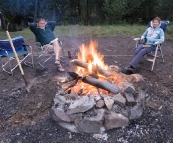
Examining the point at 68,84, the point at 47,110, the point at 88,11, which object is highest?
the point at 88,11

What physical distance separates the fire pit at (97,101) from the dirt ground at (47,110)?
0.14 metres

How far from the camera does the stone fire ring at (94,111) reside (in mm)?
2848

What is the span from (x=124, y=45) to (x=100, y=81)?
383cm

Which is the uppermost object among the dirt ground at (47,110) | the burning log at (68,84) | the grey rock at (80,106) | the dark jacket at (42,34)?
the dark jacket at (42,34)

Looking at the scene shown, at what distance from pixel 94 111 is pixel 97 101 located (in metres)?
0.15

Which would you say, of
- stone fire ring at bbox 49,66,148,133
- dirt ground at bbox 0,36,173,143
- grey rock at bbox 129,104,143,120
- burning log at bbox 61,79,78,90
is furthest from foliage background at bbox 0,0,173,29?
grey rock at bbox 129,104,143,120

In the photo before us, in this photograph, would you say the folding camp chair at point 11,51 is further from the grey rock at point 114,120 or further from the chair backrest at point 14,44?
the grey rock at point 114,120

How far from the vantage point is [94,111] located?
2947mm

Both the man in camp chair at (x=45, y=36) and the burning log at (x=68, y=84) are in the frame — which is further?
the man in camp chair at (x=45, y=36)

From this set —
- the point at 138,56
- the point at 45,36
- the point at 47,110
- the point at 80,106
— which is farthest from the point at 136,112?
the point at 45,36

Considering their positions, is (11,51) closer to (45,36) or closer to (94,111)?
(45,36)

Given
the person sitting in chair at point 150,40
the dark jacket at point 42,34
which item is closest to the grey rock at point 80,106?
the person sitting in chair at point 150,40

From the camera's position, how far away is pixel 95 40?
7.52 m

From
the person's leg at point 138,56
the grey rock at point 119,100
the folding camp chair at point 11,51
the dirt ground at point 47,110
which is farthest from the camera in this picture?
the folding camp chair at point 11,51
